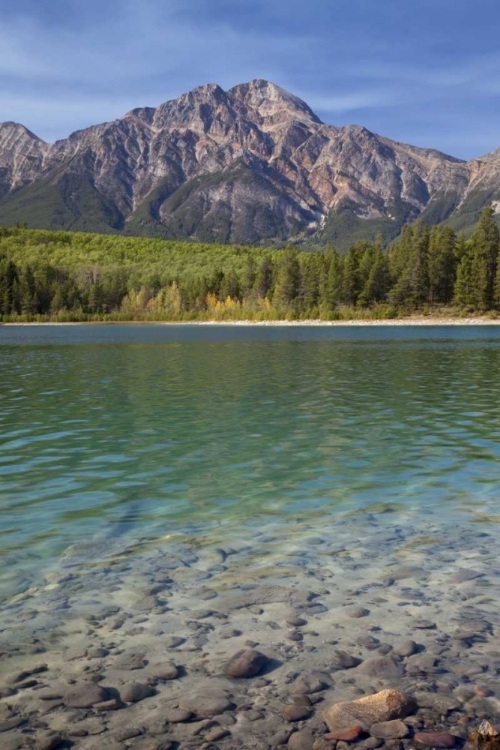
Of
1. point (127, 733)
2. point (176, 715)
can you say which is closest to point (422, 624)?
point (176, 715)

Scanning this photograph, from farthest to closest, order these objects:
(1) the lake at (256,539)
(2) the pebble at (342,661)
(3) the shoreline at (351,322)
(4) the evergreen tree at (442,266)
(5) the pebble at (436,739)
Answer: (4) the evergreen tree at (442,266)
(3) the shoreline at (351,322)
(1) the lake at (256,539)
(2) the pebble at (342,661)
(5) the pebble at (436,739)

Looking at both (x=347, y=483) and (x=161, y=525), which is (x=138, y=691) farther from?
(x=347, y=483)

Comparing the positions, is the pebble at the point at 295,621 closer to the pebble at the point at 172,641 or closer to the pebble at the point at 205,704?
the pebble at the point at 172,641

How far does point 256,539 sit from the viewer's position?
34.3 ft

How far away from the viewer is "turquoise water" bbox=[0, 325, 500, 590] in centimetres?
1164

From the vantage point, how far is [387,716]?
533cm

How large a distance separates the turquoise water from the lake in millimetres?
70

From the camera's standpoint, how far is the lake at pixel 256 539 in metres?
6.75

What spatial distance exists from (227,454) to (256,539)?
21.9ft

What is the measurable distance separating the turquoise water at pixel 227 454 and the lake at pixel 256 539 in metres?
0.07

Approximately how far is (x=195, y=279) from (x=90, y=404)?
175m

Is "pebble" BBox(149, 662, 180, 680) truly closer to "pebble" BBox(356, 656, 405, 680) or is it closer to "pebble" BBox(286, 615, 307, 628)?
"pebble" BBox(286, 615, 307, 628)

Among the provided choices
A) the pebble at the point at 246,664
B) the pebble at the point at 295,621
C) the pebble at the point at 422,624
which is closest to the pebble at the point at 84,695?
the pebble at the point at 246,664

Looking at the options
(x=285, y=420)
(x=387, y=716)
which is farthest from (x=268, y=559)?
(x=285, y=420)
